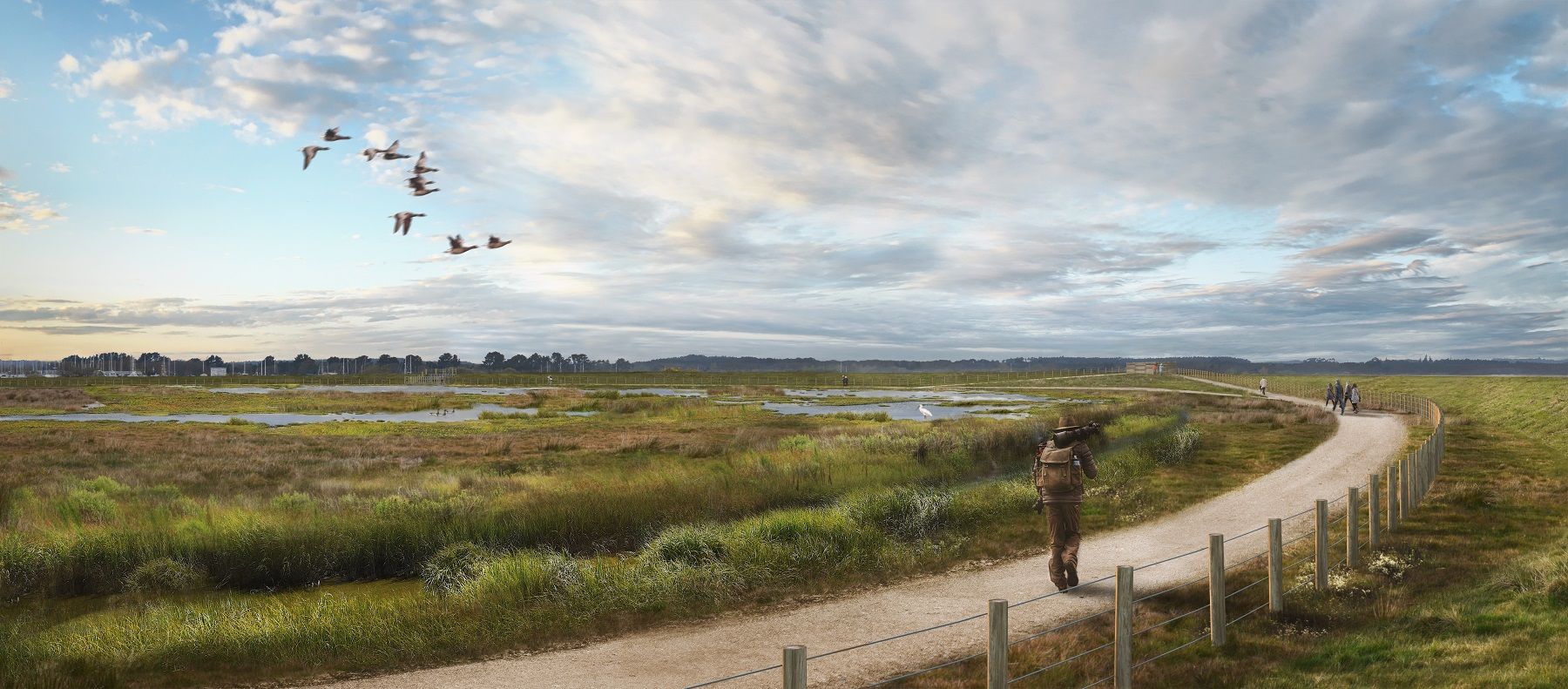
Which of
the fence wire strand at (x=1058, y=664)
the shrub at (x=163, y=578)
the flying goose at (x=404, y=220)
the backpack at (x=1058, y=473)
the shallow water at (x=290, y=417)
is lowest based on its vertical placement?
the shrub at (x=163, y=578)

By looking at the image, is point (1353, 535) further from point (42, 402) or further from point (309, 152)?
point (42, 402)

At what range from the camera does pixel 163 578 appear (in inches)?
609

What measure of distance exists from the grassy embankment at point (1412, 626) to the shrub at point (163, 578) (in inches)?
545

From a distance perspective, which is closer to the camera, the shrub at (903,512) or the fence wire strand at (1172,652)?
the fence wire strand at (1172,652)

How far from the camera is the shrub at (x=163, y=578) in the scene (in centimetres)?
1517

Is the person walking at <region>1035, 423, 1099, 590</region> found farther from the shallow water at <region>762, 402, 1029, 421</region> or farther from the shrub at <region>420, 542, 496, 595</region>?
the shallow water at <region>762, 402, 1029, 421</region>

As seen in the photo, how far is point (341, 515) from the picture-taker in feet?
62.9

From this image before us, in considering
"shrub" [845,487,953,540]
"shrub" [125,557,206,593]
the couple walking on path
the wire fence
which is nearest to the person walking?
the wire fence

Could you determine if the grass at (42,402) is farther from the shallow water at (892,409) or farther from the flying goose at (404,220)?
the flying goose at (404,220)

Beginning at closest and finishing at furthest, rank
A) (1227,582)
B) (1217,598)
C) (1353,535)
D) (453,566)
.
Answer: (1217,598) → (1227,582) → (1353,535) → (453,566)

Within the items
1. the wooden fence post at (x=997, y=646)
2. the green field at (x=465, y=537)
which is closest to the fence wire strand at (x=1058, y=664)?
the wooden fence post at (x=997, y=646)

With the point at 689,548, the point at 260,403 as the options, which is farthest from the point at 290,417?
the point at 689,548

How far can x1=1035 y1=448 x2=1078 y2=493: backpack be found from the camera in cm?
1160

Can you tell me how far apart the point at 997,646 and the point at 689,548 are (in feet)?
27.7
